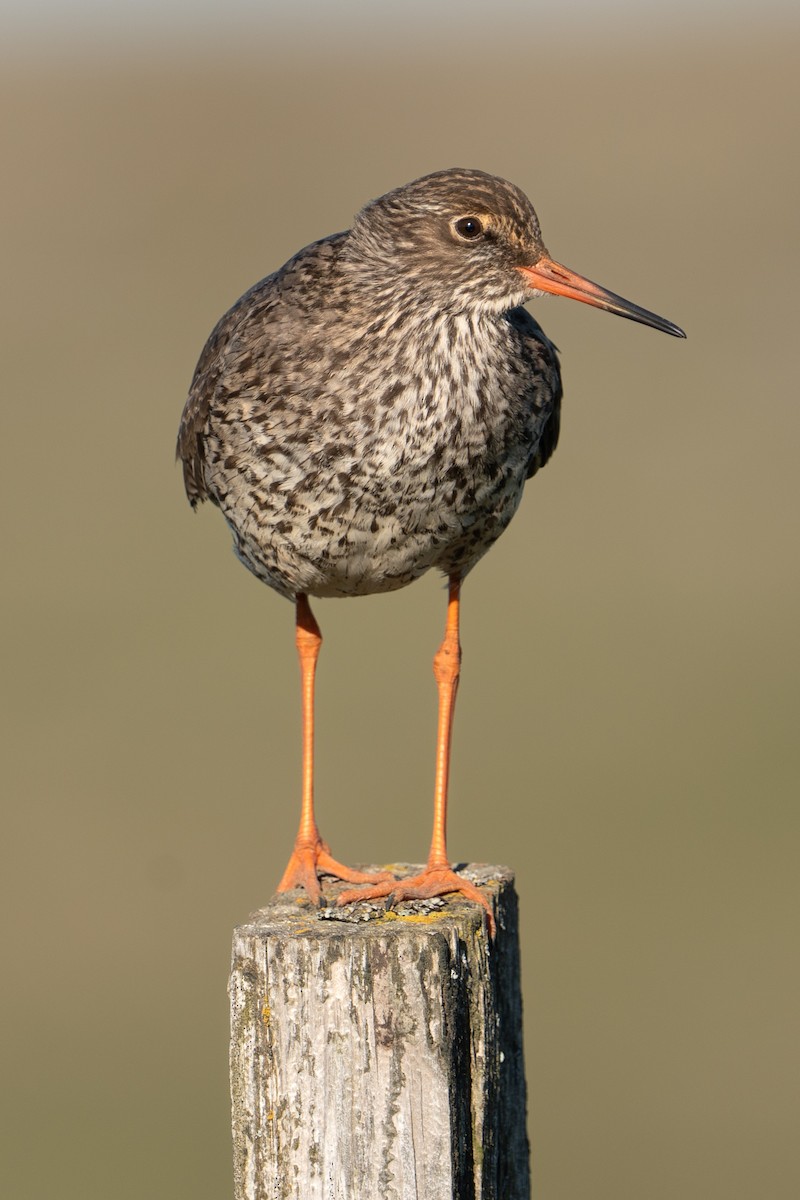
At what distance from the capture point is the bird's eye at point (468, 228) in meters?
6.40

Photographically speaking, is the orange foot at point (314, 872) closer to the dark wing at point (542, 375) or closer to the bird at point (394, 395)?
the bird at point (394, 395)

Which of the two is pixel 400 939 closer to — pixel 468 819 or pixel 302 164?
pixel 468 819

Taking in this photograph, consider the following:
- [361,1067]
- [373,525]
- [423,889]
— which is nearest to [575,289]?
[373,525]

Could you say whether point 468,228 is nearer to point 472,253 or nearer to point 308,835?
point 472,253

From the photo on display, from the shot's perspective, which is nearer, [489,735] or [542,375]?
[542,375]

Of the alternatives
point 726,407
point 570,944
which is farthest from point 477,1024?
point 726,407

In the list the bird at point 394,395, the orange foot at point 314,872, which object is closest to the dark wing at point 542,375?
the bird at point 394,395

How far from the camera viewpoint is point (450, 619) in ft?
24.0

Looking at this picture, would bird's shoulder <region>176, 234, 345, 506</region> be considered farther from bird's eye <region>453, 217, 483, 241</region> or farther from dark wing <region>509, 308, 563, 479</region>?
dark wing <region>509, 308, 563, 479</region>

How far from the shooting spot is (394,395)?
6332 millimetres

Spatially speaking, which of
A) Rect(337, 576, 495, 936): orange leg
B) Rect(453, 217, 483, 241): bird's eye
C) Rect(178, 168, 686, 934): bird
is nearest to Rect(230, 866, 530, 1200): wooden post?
Rect(337, 576, 495, 936): orange leg

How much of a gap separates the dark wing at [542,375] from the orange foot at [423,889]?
6.02 feet

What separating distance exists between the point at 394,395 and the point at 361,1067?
8.67 ft

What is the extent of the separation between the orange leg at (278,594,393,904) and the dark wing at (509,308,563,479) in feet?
4.02
